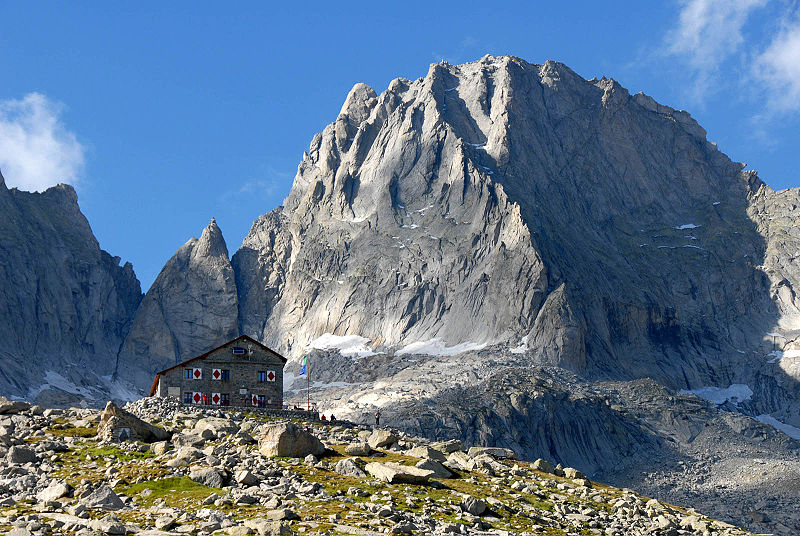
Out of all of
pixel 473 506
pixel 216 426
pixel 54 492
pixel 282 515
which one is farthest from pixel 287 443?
pixel 282 515

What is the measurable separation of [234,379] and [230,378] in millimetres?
443

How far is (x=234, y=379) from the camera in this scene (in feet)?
372

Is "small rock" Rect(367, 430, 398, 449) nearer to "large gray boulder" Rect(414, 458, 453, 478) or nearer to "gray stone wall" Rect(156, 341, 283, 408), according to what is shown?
"large gray boulder" Rect(414, 458, 453, 478)

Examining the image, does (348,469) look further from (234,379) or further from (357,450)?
(234,379)

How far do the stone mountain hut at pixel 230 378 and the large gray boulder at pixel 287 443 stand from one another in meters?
41.6

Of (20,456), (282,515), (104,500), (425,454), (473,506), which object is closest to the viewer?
(282,515)

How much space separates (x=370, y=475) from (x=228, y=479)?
9224mm

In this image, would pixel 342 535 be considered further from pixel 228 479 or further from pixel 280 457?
pixel 280 457

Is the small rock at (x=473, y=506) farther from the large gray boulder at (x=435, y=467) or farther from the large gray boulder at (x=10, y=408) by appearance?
the large gray boulder at (x=10, y=408)

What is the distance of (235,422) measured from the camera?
3440 inches

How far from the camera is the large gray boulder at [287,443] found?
223ft

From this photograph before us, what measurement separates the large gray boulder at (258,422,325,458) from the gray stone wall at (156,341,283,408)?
42471mm

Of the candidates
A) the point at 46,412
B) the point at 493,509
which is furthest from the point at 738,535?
the point at 46,412

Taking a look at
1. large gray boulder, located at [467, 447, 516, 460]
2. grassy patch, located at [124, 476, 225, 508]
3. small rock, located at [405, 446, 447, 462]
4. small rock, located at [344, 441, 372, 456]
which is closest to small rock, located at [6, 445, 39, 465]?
grassy patch, located at [124, 476, 225, 508]
